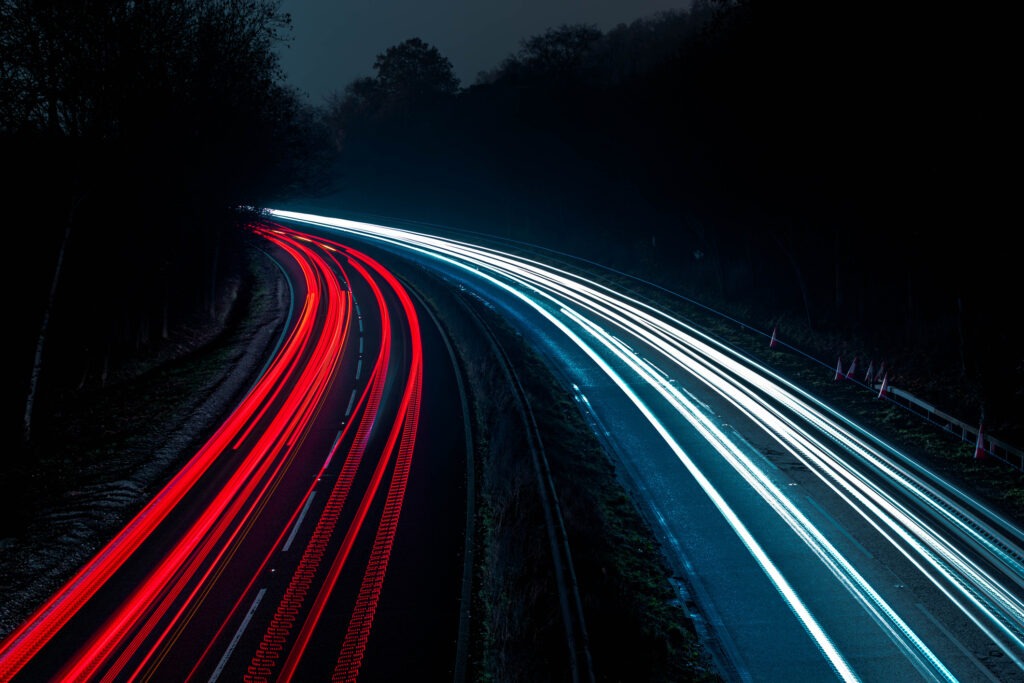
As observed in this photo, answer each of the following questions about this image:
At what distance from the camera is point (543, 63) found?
63.8 m

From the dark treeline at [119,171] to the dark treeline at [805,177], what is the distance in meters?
19.5

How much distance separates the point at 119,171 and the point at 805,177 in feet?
85.5

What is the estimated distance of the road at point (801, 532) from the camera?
10.3 metres

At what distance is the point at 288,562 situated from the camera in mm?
13258

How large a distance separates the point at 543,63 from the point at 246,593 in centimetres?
5926

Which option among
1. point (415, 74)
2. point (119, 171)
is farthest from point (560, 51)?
point (119, 171)

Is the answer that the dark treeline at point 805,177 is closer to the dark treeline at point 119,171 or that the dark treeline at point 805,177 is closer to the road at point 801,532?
the road at point 801,532

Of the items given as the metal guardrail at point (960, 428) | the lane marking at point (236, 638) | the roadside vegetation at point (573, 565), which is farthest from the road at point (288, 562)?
the metal guardrail at point (960, 428)

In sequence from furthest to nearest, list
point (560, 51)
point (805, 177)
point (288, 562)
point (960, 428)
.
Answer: point (560, 51)
point (805, 177)
point (960, 428)
point (288, 562)

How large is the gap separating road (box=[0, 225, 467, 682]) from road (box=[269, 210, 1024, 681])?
4.31 m

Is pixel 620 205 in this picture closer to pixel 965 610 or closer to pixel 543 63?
pixel 543 63

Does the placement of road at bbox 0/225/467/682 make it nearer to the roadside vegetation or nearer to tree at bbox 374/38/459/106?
the roadside vegetation

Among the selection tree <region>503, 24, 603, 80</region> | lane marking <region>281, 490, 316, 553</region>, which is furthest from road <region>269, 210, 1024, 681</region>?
tree <region>503, 24, 603, 80</region>

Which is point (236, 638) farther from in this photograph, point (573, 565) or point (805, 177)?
point (805, 177)
